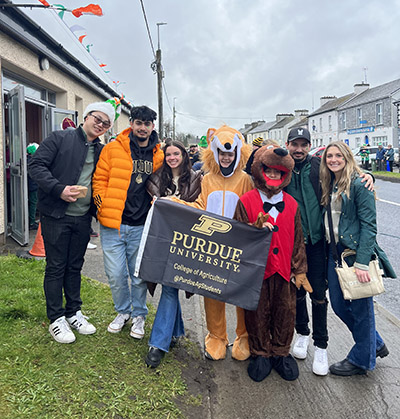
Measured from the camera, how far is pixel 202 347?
3.73 m

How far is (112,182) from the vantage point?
11.2ft

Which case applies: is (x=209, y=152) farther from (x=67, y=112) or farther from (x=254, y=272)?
(x=67, y=112)

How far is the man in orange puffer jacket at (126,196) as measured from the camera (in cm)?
341

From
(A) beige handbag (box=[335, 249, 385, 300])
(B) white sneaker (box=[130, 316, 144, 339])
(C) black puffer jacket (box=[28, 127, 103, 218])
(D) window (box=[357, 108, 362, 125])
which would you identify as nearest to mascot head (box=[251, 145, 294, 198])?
(A) beige handbag (box=[335, 249, 385, 300])

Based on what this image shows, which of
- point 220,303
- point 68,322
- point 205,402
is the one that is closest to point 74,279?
point 68,322

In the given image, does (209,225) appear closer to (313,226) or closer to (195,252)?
(195,252)

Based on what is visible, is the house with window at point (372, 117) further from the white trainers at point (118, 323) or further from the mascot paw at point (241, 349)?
the white trainers at point (118, 323)

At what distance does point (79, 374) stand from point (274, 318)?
1628 mm

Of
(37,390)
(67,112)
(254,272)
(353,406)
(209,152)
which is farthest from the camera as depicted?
(67,112)

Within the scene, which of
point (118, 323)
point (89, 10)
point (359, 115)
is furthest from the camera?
point (359, 115)

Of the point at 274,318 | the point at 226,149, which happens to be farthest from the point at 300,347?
the point at 226,149

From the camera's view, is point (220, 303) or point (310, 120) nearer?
point (220, 303)

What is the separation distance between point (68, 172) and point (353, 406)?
293 cm

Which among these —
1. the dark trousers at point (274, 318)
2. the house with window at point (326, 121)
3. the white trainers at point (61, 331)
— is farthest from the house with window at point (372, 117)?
the white trainers at point (61, 331)
